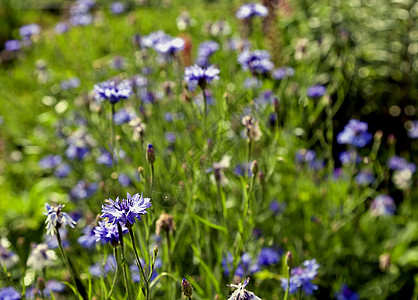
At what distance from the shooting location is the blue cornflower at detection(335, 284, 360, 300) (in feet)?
7.73

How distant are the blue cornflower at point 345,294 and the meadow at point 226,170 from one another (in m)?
0.01

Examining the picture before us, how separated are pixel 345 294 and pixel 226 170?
2.94 feet

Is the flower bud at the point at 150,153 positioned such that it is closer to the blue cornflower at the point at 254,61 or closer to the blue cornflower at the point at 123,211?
the blue cornflower at the point at 123,211

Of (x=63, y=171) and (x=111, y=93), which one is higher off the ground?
(x=111, y=93)

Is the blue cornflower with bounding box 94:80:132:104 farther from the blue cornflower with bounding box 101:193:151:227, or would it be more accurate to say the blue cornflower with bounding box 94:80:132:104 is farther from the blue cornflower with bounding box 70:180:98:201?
the blue cornflower with bounding box 70:180:98:201

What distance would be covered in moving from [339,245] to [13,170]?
2773mm

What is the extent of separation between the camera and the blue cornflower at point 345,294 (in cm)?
235

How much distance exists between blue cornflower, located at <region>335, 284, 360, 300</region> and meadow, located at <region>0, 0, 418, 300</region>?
11 mm

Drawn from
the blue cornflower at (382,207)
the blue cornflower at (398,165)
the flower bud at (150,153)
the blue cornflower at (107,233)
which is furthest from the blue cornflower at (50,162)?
the blue cornflower at (398,165)

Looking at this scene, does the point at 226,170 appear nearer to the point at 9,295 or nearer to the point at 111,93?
the point at 111,93

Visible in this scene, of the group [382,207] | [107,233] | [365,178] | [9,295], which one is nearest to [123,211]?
[107,233]

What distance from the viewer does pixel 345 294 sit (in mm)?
2379

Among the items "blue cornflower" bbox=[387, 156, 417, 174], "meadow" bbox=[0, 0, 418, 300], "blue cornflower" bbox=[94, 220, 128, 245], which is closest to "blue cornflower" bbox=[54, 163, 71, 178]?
"meadow" bbox=[0, 0, 418, 300]

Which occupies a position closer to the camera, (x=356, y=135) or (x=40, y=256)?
(x=40, y=256)
